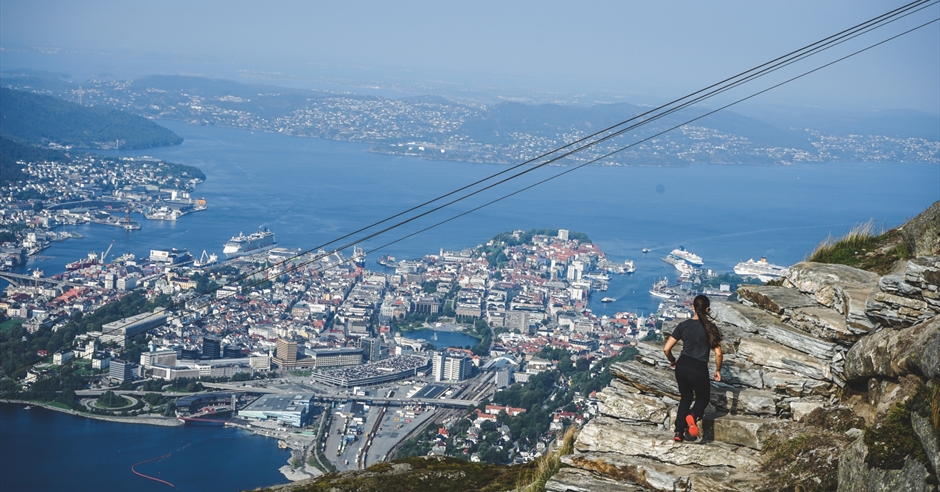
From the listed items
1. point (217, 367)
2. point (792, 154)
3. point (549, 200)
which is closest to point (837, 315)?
point (217, 367)

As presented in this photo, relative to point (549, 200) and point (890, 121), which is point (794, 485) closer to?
point (549, 200)

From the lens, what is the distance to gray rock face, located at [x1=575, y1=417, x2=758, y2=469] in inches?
131

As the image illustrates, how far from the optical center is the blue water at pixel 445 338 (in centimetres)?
2114

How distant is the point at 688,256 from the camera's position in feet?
105

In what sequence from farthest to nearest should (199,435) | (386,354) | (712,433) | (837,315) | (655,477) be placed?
(386,354)
(199,435)
(837,315)
(712,433)
(655,477)

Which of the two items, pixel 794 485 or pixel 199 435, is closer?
pixel 794 485

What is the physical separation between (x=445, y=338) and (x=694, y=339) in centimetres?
1860

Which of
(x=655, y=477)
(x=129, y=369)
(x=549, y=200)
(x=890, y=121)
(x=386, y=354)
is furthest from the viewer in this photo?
(x=890, y=121)

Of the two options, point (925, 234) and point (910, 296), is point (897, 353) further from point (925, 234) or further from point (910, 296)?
point (925, 234)

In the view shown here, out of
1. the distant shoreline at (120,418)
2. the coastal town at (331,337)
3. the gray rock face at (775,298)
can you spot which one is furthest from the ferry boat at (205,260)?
the gray rock face at (775,298)

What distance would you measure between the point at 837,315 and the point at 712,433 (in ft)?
3.92

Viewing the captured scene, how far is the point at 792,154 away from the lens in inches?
2783

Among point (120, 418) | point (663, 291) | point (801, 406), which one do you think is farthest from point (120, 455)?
point (663, 291)

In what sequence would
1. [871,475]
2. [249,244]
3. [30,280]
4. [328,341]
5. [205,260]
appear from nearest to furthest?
[871,475]
[328,341]
[30,280]
[205,260]
[249,244]
